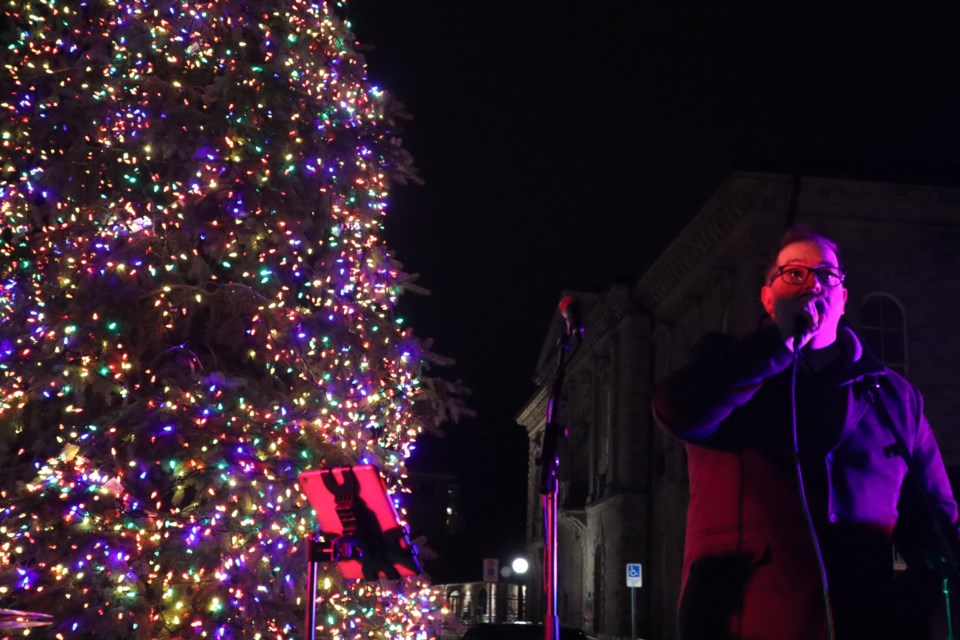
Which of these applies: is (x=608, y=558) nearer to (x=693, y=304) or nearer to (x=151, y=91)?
(x=693, y=304)

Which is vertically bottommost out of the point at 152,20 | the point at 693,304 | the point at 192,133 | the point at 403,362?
the point at 403,362

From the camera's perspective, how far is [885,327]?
2683 cm

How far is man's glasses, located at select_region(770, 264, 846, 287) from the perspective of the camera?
2.21 meters

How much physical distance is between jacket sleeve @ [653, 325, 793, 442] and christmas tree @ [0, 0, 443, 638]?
5.49m

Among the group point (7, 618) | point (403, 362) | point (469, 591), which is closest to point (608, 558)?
point (469, 591)

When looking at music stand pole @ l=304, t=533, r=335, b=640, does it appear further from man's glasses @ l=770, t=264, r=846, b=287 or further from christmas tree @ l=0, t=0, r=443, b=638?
man's glasses @ l=770, t=264, r=846, b=287

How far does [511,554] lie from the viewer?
247 feet

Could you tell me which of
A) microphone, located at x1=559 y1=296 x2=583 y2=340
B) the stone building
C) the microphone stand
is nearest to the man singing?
the microphone stand

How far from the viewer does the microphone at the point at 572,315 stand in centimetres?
383

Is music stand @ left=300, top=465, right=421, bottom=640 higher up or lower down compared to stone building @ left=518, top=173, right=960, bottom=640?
lower down

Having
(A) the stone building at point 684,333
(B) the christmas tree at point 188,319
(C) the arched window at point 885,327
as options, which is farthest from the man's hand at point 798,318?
(C) the arched window at point 885,327

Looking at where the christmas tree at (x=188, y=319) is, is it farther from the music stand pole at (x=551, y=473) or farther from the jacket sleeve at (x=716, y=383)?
the jacket sleeve at (x=716, y=383)

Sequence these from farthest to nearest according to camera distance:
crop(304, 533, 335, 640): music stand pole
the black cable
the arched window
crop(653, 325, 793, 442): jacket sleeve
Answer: the arched window, crop(304, 533, 335, 640): music stand pole, crop(653, 325, 793, 442): jacket sleeve, the black cable

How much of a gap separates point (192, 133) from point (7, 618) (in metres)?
4.61
